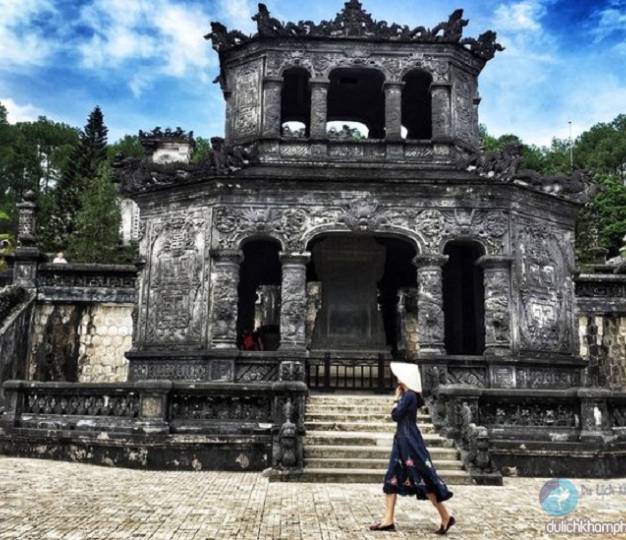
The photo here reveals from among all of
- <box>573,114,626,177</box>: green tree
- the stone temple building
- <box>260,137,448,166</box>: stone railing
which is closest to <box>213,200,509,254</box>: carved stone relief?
the stone temple building

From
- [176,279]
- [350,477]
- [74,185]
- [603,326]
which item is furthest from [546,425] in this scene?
[74,185]

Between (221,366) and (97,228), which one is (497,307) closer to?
(221,366)

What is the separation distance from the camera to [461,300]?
58.1 ft

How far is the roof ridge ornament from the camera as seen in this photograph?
17031 mm

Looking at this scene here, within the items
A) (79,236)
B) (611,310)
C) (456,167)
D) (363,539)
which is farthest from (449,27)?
(79,236)

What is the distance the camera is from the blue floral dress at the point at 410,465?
6.67 metres

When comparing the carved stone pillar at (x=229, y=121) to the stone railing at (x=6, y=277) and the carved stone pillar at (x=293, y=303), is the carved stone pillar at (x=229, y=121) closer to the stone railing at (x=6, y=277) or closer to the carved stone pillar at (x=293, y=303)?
the carved stone pillar at (x=293, y=303)

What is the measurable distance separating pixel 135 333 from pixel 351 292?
5.49 m

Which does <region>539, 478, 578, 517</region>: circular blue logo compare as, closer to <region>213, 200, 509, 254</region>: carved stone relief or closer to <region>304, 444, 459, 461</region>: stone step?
<region>304, 444, 459, 461</region>: stone step

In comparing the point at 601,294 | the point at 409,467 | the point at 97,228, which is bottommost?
the point at 409,467

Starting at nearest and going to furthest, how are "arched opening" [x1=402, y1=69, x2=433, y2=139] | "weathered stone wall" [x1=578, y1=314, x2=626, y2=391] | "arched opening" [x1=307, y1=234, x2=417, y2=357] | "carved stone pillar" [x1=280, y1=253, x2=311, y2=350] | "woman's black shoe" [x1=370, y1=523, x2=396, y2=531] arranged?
"woman's black shoe" [x1=370, y1=523, x2=396, y2=531]
"carved stone pillar" [x1=280, y1=253, x2=311, y2=350]
"arched opening" [x1=307, y1=234, x2=417, y2=357]
"arched opening" [x1=402, y1=69, x2=433, y2=139]
"weathered stone wall" [x1=578, y1=314, x2=626, y2=391]

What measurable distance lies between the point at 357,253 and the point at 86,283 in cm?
768

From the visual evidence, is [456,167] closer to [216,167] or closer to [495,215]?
[495,215]

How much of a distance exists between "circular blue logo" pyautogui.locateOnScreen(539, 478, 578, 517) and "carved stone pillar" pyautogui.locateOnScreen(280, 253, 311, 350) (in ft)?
20.0
